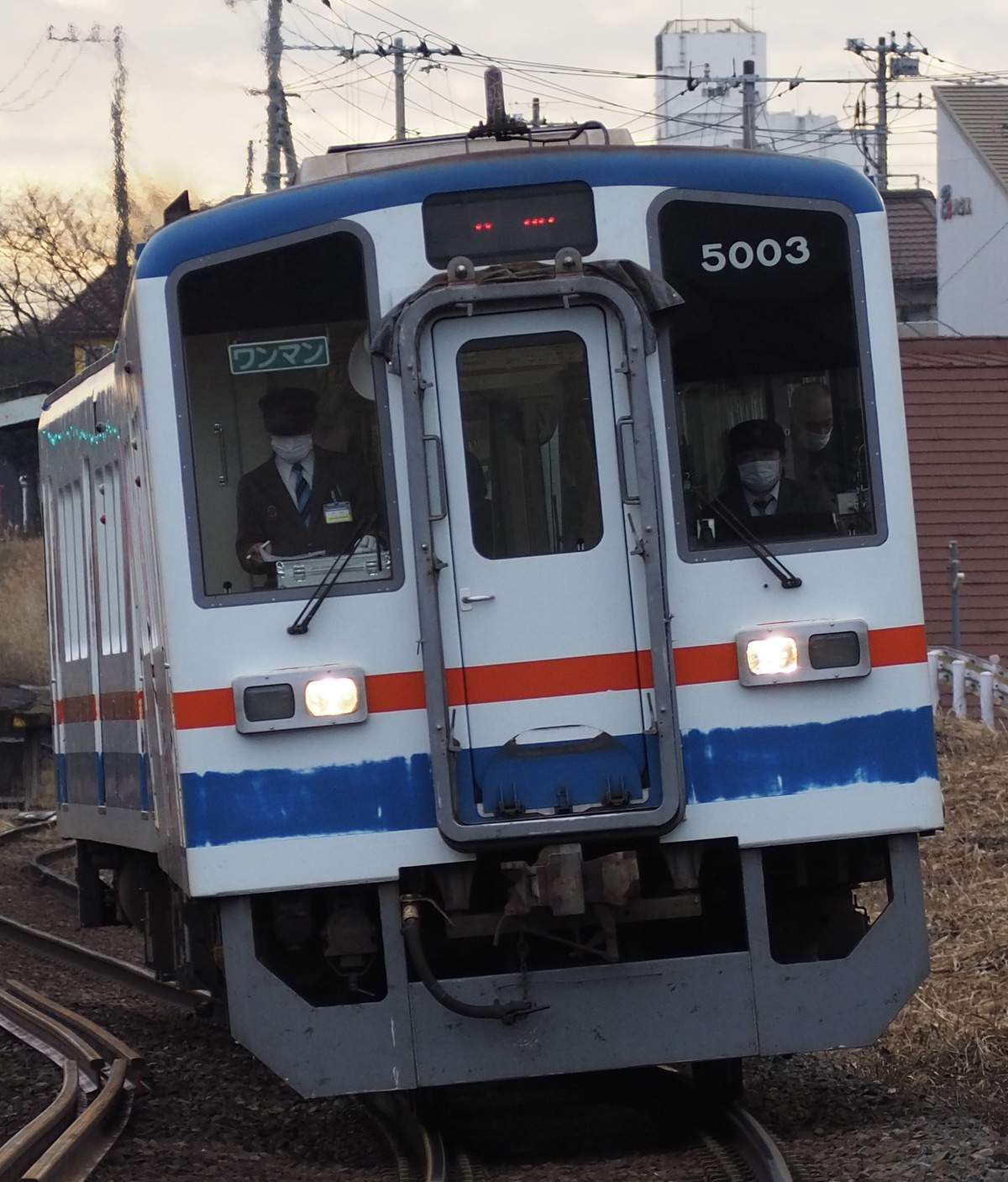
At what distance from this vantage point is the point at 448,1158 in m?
6.27

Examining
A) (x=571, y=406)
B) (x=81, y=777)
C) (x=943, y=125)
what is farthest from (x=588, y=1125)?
(x=943, y=125)

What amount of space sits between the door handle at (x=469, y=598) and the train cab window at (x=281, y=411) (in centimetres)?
36

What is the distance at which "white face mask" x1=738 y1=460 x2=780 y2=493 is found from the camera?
5.86 metres

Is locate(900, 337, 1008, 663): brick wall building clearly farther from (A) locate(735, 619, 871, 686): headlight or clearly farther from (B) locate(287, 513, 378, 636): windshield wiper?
(B) locate(287, 513, 378, 636): windshield wiper

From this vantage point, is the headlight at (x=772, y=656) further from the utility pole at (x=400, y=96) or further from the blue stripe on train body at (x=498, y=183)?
the utility pole at (x=400, y=96)

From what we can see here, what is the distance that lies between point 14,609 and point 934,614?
25.3 meters

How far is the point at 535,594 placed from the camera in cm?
568

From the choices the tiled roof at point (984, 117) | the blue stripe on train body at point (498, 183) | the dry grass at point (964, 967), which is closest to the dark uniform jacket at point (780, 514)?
the blue stripe on train body at point (498, 183)

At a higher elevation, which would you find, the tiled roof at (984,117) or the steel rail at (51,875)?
the tiled roof at (984,117)

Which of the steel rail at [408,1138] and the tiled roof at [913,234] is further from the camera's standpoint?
the tiled roof at [913,234]

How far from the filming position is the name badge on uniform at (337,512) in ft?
19.2

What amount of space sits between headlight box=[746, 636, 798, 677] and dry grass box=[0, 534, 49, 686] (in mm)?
33155

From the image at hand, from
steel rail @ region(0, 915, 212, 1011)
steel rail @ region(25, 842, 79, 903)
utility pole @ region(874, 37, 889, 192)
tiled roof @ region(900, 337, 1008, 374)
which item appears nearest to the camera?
steel rail @ region(0, 915, 212, 1011)

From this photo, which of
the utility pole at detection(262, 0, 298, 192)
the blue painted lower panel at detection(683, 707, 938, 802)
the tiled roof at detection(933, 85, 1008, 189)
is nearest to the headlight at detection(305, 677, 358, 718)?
the blue painted lower panel at detection(683, 707, 938, 802)
